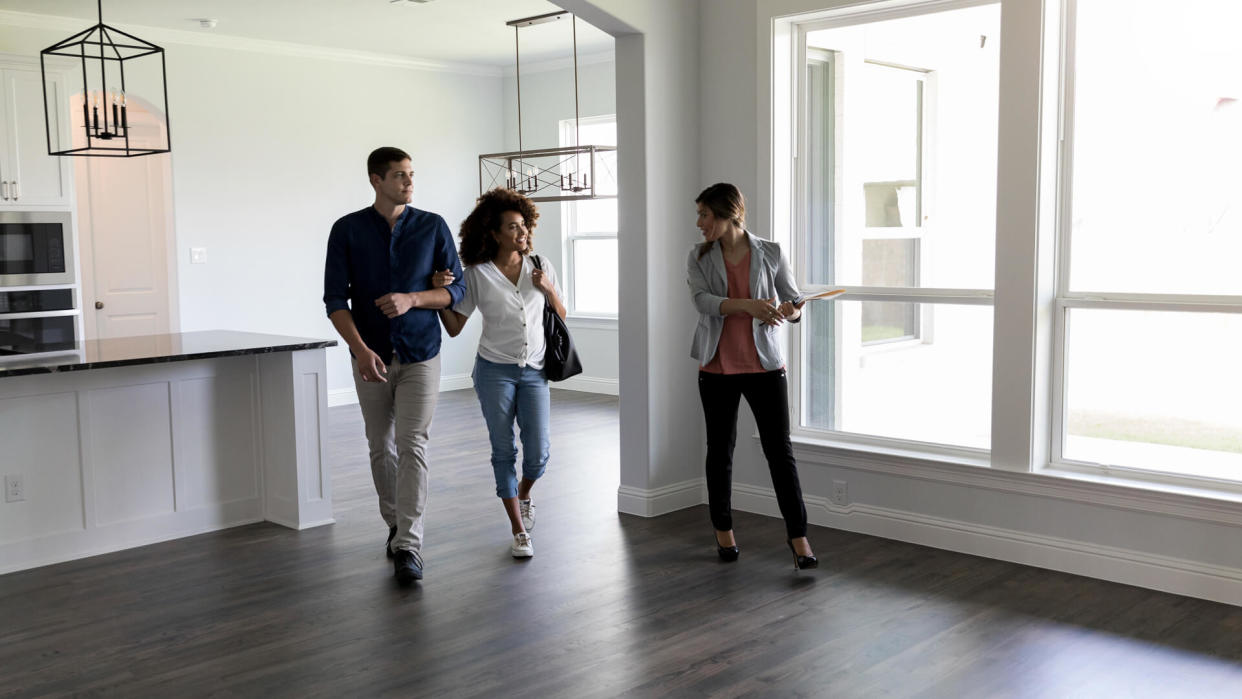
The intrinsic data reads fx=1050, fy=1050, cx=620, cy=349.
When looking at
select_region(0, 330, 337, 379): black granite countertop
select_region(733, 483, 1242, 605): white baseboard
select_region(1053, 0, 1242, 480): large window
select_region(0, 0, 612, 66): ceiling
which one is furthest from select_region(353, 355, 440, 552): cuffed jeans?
select_region(0, 0, 612, 66): ceiling

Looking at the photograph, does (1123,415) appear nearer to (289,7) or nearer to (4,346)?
(289,7)

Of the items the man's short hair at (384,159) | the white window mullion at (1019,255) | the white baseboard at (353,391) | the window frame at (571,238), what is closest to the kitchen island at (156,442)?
the man's short hair at (384,159)

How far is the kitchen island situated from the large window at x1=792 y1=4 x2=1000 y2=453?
7.64 feet

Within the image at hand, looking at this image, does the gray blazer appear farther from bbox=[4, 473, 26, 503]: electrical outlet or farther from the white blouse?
bbox=[4, 473, 26, 503]: electrical outlet

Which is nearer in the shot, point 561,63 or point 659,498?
point 659,498

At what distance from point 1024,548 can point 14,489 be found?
389 cm

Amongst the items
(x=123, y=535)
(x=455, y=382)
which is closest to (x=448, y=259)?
(x=123, y=535)

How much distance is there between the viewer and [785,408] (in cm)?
390

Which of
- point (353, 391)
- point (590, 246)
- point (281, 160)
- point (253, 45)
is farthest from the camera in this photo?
point (590, 246)

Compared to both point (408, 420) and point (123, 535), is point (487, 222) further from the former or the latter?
point (123, 535)

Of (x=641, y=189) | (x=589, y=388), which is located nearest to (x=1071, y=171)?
(x=641, y=189)

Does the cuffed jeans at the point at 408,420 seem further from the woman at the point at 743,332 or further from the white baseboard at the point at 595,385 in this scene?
the white baseboard at the point at 595,385

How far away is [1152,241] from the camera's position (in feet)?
12.4

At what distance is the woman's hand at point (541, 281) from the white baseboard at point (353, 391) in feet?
14.8
